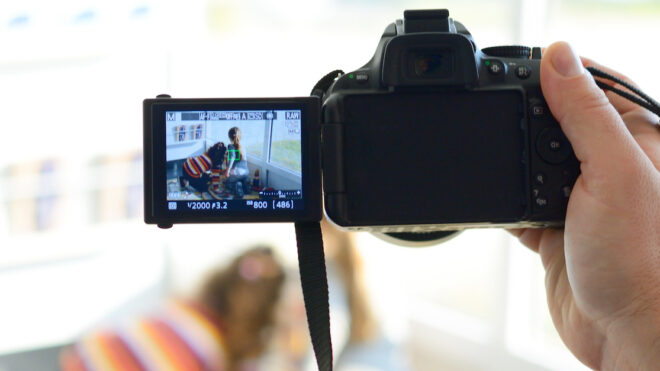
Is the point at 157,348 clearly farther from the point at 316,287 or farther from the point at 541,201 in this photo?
the point at 541,201

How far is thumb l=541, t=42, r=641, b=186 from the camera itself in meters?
0.68

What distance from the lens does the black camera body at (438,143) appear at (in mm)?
703

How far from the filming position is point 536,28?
1963mm

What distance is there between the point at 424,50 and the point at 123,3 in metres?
1.66

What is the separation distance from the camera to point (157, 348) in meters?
1.93

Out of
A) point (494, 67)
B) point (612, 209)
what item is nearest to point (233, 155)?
point (494, 67)

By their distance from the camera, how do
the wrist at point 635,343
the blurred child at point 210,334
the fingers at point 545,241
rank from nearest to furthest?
the wrist at point 635,343
the fingers at point 545,241
the blurred child at point 210,334

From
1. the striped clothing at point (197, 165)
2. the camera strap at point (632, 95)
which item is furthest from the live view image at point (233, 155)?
the camera strap at point (632, 95)

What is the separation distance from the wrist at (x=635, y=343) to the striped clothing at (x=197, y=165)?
518 mm

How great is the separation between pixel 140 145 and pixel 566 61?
71.7 inches

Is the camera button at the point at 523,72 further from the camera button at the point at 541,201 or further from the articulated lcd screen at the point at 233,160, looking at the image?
the articulated lcd screen at the point at 233,160

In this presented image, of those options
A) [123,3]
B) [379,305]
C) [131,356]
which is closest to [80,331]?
[131,356]

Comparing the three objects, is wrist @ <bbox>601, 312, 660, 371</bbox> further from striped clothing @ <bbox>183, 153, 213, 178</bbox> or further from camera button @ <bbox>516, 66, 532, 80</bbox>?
striped clothing @ <bbox>183, 153, 213, 178</bbox>

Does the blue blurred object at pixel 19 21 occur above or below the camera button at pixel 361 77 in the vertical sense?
above
